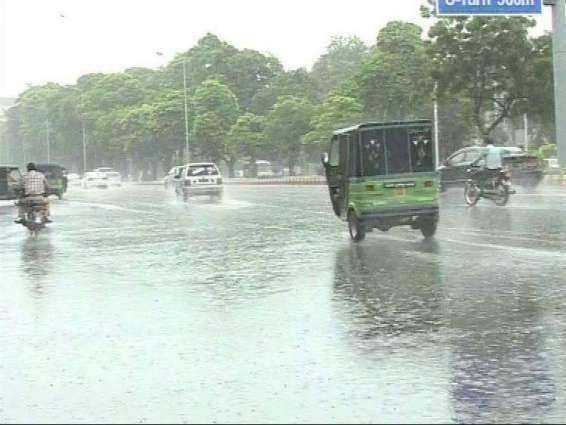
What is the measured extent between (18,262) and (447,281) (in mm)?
7711

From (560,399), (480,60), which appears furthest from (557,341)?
(480,60)

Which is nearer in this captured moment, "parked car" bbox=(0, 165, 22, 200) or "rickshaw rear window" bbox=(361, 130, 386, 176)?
"rickshaw rear window" bbox=(361, 130, 386, 176)

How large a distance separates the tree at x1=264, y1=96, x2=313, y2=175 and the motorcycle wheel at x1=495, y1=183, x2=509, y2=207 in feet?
131

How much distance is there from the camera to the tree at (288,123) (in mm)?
63125

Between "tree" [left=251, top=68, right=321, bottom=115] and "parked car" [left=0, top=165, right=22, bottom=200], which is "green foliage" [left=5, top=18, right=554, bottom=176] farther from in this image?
"parked car" [left=0, top=165, right=22, bottom=200]

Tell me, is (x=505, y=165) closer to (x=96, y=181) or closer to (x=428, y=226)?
(x=428, y=226)

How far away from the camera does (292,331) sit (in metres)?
8.06

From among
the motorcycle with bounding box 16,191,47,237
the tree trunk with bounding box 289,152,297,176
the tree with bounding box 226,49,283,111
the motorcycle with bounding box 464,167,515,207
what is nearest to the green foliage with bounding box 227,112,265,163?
the tree trunk with bounding box 289,152,297,176

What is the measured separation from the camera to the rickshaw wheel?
51.9ft

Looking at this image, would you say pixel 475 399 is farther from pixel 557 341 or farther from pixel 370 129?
pixel 370 129

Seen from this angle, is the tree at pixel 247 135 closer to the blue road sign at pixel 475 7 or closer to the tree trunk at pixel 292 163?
the tree trunk at pixel 292 163

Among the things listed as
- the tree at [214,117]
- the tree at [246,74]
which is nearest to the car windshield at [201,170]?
the tree at [214,117]

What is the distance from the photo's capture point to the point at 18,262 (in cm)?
1493

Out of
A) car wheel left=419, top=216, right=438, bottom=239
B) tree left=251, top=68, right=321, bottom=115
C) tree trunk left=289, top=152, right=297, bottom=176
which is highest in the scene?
tree left=251, top=68, right=321, bottom=115
